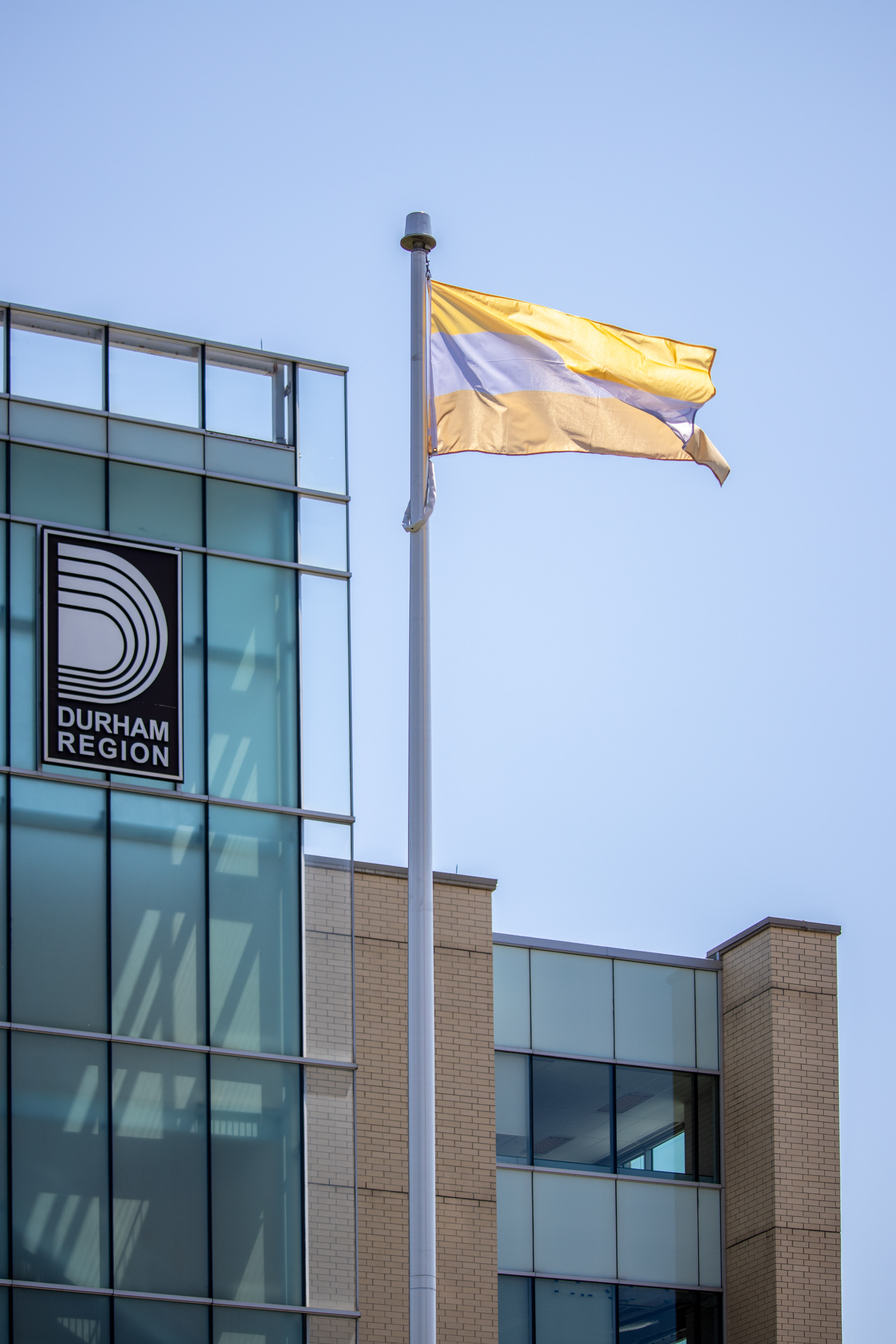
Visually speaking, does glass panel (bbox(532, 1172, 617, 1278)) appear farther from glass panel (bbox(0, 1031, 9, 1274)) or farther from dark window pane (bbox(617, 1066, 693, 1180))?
glass panel (bbox(0, 1031, 9, 1274))

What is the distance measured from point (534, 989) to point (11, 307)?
11279 mm

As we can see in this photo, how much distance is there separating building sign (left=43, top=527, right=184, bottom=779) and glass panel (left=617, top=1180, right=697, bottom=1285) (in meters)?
9.88

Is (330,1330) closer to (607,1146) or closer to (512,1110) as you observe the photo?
(512,1110)

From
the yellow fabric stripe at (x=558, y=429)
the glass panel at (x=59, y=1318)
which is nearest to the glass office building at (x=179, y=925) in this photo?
the glass panel at (x=59, y=1318)

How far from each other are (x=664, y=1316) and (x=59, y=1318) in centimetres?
1047

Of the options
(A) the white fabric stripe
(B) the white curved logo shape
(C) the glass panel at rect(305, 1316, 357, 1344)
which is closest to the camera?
(A) the white fabric stripe

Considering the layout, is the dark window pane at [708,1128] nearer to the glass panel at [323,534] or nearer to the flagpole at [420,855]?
the glass panel at [323,534]

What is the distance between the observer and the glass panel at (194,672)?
60.8 ft

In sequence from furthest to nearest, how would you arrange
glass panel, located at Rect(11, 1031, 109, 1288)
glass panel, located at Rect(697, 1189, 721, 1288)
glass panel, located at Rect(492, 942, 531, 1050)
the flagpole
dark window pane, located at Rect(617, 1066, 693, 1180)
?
dark window pane, located at Rect(617, 1066, 693, 1180) < glass panel, located at Rect(697, 1189, 721, 1288) < glass panel, located at Rect(492, 942, 531, 1050) < glass panel, located at Rect(11, 1031, 109, 1288) < the flagpole

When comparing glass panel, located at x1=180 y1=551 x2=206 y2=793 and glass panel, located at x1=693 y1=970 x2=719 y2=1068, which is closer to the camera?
glass panel, located at x1=180 y1=551 x2=206 y2=793

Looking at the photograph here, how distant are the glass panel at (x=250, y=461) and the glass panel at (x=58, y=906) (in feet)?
12.8

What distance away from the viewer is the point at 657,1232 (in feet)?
80.4

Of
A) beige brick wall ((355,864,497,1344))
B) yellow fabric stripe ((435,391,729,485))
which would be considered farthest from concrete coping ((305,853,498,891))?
yellow fabric stripe ((435,391,729,485))

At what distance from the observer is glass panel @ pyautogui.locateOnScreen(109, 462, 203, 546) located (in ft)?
62.5
